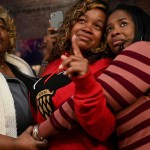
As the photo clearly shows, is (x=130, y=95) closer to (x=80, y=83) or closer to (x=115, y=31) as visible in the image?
(x=80, y=83)

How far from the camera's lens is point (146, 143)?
1.19 metres

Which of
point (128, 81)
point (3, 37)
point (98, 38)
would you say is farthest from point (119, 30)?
point (3, 37)

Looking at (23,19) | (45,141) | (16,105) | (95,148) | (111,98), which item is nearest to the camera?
(111,98)

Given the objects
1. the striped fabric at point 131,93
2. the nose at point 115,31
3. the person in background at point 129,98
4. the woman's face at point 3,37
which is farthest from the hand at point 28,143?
the woman's face at point 3,37

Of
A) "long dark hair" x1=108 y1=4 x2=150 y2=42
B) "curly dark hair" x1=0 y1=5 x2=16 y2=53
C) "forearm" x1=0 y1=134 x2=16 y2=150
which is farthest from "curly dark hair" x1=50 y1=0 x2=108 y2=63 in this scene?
"forearm" x1=0 y1=134 x2=16 y2=150

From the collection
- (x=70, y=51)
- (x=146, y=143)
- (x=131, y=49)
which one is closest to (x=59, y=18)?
(x=70, y=51)

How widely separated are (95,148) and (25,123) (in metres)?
0.59

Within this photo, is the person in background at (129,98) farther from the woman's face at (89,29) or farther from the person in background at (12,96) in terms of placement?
the woman's face at (89,29)

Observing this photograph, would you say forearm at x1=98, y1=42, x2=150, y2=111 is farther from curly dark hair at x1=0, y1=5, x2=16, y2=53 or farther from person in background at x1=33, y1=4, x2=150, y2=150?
curly dark hair at x1=0, y1=5, x2=16, y2=53

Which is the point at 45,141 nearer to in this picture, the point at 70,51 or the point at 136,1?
the point at 70,51

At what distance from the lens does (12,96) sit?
1753 mm

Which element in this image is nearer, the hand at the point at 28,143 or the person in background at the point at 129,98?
the person in background at the point at 129,98

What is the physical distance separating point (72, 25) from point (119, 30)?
0.35 m

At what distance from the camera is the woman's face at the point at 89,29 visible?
163 centimetres
